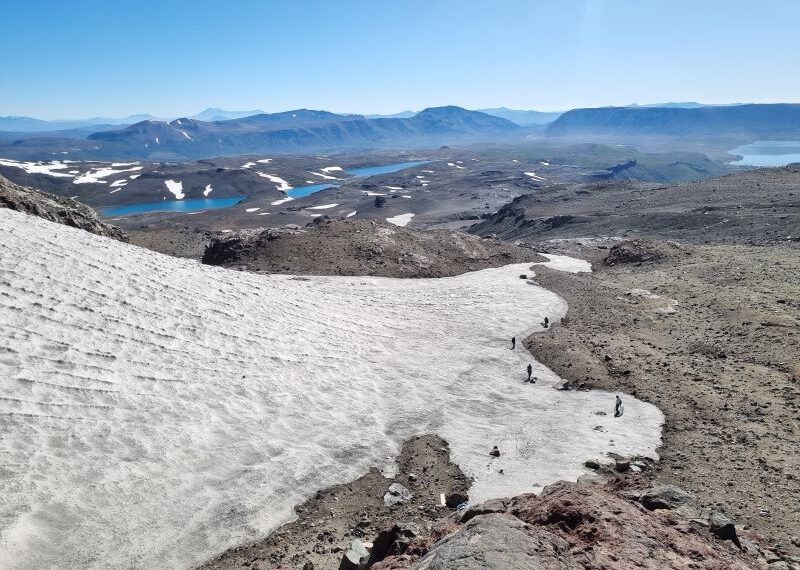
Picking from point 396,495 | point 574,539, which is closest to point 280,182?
point 396,495

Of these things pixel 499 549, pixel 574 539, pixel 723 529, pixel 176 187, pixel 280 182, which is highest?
pixel 280 182

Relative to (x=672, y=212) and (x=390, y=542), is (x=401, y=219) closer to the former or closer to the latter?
(x=672, y=212)

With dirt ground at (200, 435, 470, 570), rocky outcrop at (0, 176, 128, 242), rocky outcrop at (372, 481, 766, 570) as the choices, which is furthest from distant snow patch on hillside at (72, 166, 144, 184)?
rocky outcrop at (372, 481, 766, 570)

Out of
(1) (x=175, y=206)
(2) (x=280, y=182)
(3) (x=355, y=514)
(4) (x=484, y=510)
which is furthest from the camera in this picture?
(2) (x=280, y=182)

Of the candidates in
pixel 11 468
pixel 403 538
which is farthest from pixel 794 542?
pixel 11 468

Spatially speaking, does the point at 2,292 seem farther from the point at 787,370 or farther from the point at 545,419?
the point at 787,370

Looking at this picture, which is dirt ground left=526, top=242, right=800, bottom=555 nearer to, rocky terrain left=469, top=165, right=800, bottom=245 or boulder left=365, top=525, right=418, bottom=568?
boulder left=365, top=525, right=418, bottom=568

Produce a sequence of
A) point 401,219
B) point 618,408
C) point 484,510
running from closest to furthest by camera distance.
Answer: point 484,510, point 618,408, point 401,219
